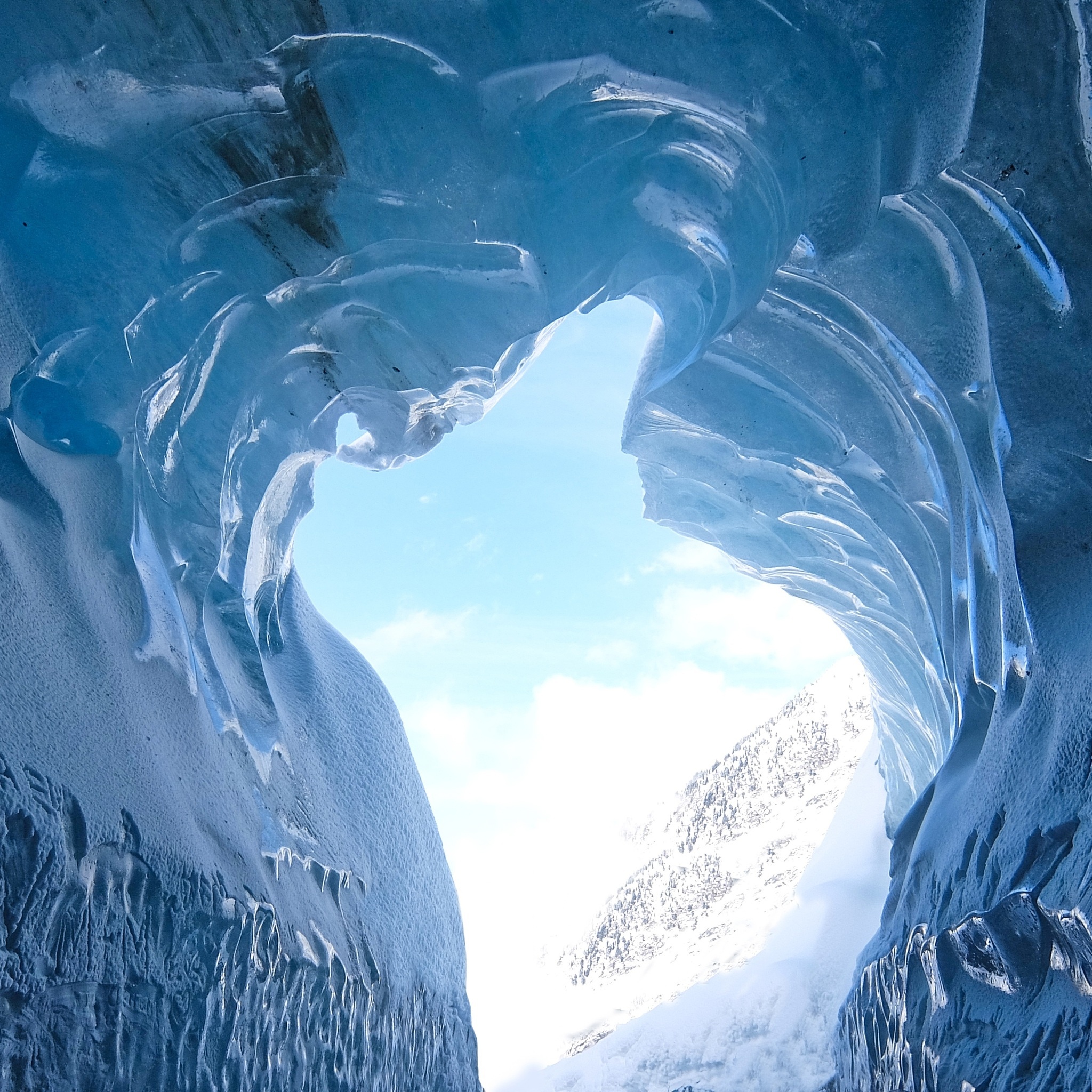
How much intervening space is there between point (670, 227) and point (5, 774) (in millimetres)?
2816

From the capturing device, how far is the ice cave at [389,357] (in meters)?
2.38

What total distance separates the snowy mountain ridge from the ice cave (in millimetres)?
8728

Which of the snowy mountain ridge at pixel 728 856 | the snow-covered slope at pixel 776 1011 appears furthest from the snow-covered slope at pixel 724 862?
the snow-covered slope at pixel 776 1011

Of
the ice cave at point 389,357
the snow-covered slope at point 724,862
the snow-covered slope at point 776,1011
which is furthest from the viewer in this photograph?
the snow-covered slope at point 724,862

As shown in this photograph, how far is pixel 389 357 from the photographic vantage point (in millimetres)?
3547

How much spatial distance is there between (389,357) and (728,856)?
12537 mm

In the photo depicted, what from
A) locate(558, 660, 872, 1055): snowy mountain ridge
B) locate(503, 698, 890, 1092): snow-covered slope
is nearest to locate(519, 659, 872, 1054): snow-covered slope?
locate(558, 660, 872, 1055): snowy mountain ridge

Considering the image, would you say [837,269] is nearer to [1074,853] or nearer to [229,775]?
[1074,853]

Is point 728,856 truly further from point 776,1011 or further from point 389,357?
point 389,357

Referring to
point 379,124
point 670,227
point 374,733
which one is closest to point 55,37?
point 379,124

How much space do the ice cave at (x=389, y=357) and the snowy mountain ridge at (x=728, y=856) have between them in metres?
8.73

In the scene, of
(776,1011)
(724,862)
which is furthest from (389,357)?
(724,862)

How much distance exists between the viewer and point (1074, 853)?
221cm

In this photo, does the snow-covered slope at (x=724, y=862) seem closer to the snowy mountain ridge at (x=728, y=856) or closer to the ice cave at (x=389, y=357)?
the snowy mountain ridge at (x=728, y=856)
